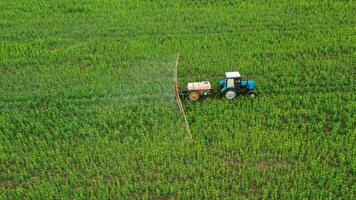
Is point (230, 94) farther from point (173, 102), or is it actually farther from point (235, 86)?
point (173, 102)

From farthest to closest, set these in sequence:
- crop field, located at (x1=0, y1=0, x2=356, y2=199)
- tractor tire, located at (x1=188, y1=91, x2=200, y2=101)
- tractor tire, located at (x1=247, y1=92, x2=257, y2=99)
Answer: tractor tire, located at (x1=247, y1=92, x2=257, y2=99), tractor tire, located at (x1=188, y1=91, x2=200, y2=101), crop field, located at (x1=0, y1=0, x2=356, y2=199)

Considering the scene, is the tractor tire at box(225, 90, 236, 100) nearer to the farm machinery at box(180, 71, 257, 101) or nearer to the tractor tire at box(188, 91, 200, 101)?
the farm machinery at box(180, 71, 257, 101)

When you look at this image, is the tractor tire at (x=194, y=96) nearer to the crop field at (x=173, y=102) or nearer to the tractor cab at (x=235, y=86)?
the crop field at (x=173, y=102)

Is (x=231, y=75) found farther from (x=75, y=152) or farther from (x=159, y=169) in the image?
(x=75, y=152)

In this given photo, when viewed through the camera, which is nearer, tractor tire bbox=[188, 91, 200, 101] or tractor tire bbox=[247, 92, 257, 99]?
tractor tire bbox=[188, 91, 200, 101]

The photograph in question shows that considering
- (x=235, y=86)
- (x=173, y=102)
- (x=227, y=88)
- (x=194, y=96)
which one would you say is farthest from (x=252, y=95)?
(x=173, y=102)

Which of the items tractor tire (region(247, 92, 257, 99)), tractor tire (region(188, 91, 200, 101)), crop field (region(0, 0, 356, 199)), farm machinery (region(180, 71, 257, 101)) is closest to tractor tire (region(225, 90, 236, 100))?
farm machinery (region(180, 71, 257, 101))

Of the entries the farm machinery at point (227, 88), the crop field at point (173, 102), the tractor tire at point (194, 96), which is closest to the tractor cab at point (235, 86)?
the farm machinery at point (227, 88)

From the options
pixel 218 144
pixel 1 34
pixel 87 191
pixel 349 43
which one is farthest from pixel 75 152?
pixel 349 43
